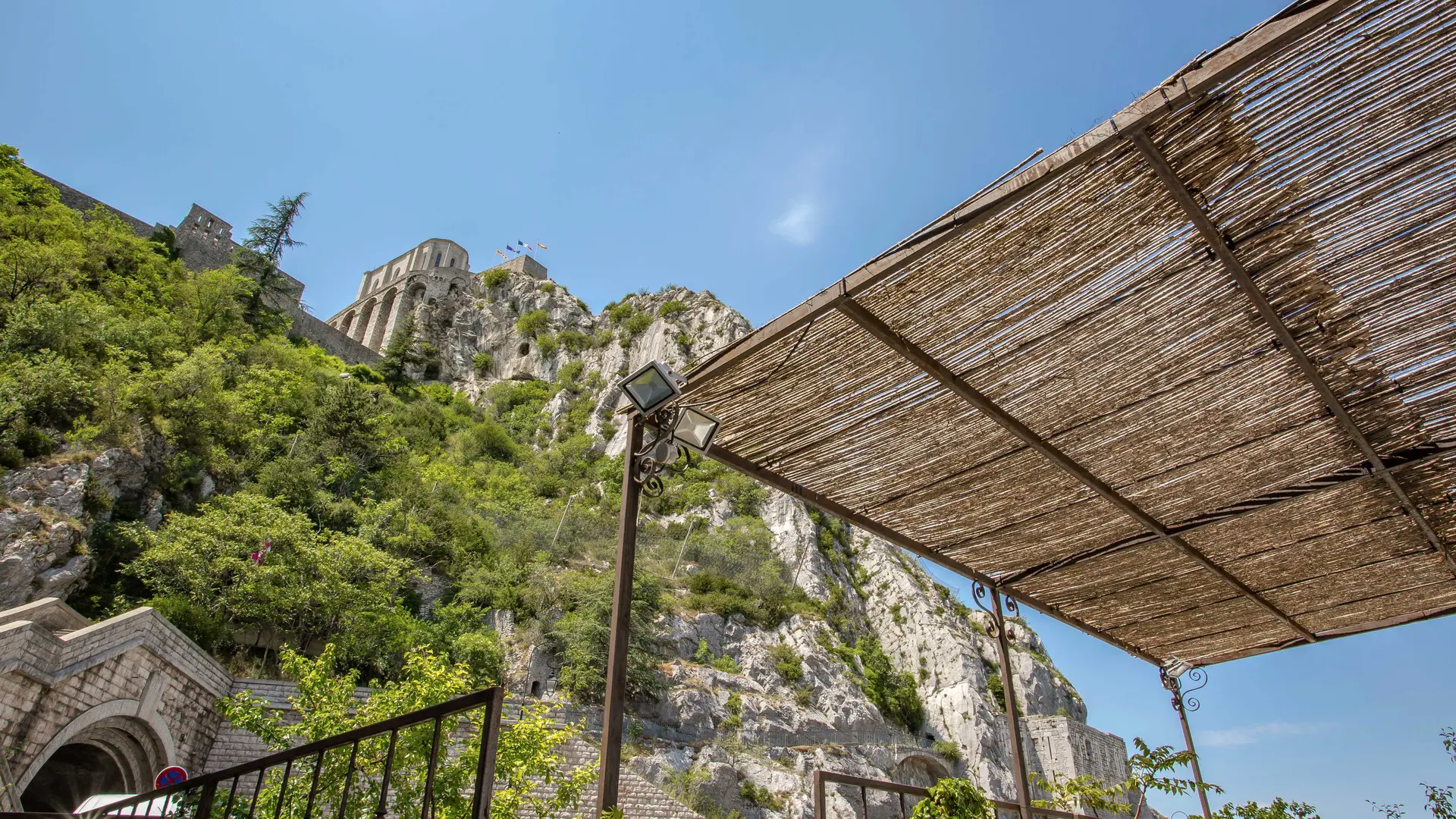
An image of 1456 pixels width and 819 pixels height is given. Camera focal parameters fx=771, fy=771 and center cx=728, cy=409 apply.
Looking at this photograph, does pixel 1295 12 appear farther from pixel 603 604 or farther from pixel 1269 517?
pixel 603 604

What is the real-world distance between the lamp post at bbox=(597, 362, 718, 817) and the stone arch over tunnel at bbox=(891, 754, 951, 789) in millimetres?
19207

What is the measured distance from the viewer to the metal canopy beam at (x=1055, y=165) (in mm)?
2072

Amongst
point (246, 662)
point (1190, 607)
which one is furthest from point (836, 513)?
point (246, 662)

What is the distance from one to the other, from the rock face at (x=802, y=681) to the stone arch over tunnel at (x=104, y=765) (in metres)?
7.25

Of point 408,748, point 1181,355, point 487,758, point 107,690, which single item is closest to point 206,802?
point 487,758

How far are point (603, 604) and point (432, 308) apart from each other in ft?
90.3

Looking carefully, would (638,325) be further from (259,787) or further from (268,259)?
(259,787)

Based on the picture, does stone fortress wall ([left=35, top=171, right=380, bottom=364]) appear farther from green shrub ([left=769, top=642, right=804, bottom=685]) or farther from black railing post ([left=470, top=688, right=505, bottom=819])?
black railing post ([left=470, top=688, right=505, bottom=819])

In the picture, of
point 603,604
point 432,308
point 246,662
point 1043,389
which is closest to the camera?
point 1043,389

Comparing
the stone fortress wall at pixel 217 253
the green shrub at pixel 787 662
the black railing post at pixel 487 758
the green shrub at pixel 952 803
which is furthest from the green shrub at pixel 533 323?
the black railing post at pixel 487 758

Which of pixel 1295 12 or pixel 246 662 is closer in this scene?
pixel 1295 12

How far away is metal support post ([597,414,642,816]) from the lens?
254 cm

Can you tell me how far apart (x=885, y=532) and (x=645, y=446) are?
196 centimetres

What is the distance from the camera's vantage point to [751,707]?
59.5 ft
